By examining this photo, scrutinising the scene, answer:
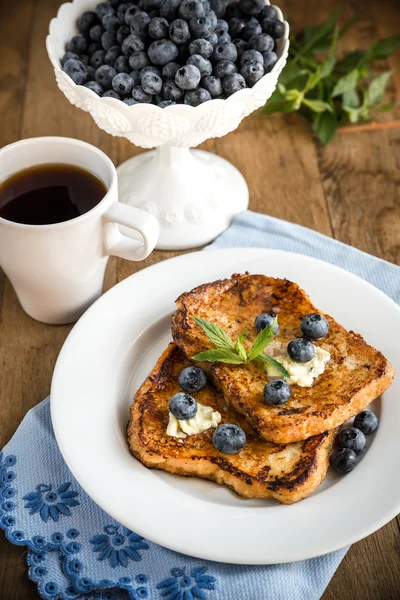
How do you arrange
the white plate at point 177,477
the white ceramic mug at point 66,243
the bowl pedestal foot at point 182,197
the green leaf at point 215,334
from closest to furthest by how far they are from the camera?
the white plate at point 177,477 < the green leaf at point 215,334 < the white ceramic mug at point 66,243 < the bowl pedestal foot at point 182,197

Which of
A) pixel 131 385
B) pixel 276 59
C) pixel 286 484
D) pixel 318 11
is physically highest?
pixel 276 59

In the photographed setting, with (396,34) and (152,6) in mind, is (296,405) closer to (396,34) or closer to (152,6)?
(152,6)

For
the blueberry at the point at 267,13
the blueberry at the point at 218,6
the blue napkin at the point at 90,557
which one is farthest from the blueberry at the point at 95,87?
the blue napkin at the point at 90,557

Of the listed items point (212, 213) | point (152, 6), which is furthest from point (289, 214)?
point (152, 6)

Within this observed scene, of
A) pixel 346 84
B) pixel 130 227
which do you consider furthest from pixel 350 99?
pixel 130 227

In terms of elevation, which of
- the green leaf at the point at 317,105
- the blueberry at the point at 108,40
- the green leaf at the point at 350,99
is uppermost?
the blueberry at the point at 108,40

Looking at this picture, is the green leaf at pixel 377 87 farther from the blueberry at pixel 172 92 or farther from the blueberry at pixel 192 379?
the blueberry at pixel 192 379

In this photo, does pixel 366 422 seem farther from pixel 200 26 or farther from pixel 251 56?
pixel 200 26
